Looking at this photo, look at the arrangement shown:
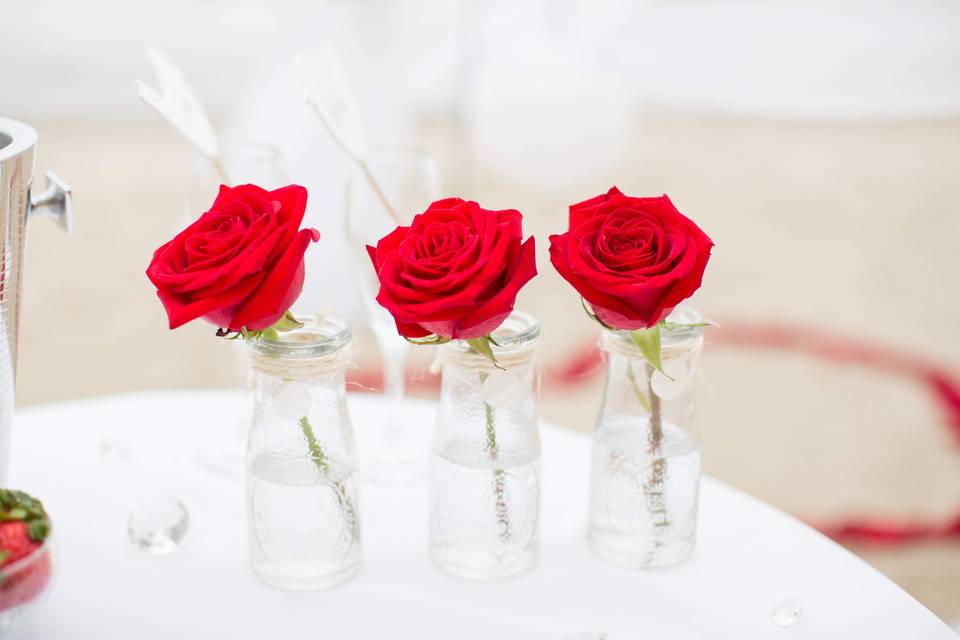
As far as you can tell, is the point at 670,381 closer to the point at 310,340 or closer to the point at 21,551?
the point at 310,340

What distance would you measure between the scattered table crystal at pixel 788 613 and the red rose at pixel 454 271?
0.97 feet

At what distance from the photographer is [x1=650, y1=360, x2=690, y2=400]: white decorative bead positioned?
74 cm

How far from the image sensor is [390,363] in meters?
0.99

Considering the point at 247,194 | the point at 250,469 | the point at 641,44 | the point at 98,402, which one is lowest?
the point at 641,44

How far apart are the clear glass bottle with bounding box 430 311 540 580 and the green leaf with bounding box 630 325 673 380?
8 cm

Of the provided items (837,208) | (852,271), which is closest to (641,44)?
(837,208)

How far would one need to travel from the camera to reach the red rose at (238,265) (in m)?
0.64

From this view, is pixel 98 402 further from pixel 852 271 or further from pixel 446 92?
→ pixel 446 92

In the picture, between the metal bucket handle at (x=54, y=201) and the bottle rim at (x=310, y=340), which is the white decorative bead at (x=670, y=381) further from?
the metal bucket handle at (x=54, y=201)

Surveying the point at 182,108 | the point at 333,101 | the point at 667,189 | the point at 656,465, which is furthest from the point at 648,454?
the point at 667,189

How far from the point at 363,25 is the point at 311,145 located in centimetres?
25

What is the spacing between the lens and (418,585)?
793 mm

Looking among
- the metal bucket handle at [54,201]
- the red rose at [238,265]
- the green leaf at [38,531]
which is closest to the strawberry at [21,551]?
the green leaf at [38,531]

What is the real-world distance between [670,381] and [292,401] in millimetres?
256
